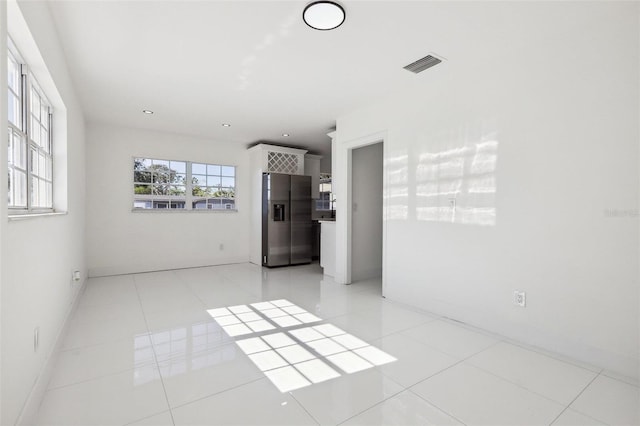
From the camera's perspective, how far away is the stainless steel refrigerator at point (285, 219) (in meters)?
5.82

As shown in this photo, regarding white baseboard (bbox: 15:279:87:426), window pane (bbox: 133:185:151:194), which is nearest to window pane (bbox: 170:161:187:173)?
Answer: window pane (bbox: 133:185:151:194)

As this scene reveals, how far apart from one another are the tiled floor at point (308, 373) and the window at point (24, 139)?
1200mm

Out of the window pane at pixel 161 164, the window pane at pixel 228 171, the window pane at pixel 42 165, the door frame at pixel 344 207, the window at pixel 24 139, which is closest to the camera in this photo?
the window at pixel 24 139

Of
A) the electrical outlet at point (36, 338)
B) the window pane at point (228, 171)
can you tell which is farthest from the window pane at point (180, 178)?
the electrical outlet at point (36, 338)

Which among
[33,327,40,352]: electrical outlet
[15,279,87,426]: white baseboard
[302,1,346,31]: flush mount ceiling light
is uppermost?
[302,1,346,31]: flush mount ceiling light

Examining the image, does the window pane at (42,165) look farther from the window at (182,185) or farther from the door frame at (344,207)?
the door frame at (344,207)

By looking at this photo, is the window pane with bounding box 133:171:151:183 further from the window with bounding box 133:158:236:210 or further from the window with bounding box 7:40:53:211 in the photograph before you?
the window with bounding box 7:40:53:211

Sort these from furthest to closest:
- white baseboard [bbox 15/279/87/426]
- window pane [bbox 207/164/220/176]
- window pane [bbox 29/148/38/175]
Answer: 1. window pane [bbox 207/164/220/176]
2. window pane [bbox 29/148/38/175]
3. white baseboard [bbox 15/279/87/426]

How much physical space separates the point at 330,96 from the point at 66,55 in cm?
257

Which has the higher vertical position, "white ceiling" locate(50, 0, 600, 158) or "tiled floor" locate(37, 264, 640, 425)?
"white ceiling" locate(50, 0, 600, 158)

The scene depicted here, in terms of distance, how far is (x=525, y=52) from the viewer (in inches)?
98.7

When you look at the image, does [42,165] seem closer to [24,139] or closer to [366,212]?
[24,139]

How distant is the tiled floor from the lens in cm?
164

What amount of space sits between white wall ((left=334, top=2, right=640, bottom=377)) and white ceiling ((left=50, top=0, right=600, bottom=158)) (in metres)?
Result: 0.20
